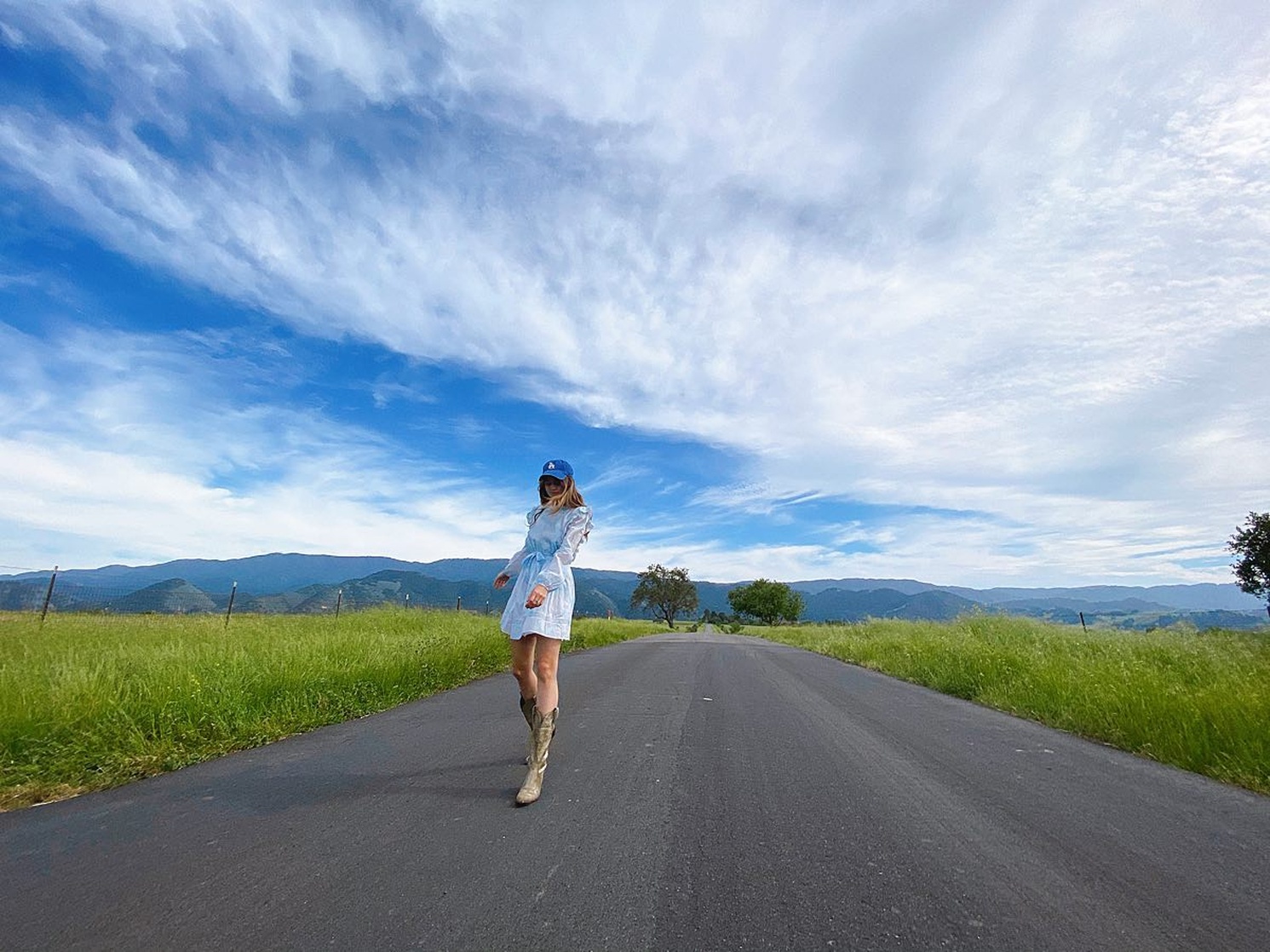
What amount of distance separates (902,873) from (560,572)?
93.6 inches

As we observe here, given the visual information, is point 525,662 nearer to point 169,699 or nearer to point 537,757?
point 537,757

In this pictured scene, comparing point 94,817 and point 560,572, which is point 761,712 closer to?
point 560,572

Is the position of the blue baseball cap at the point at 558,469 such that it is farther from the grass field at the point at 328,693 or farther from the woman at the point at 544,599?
the grass field at the point at 328,693

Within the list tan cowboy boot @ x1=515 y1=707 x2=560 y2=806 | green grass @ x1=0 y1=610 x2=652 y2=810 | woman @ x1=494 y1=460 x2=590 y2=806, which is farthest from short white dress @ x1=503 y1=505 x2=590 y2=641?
green grass @ x1=0 y1=610 x2=652 y2=810

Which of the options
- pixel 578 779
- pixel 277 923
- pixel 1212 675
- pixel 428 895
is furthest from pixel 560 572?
pixel 1212 675

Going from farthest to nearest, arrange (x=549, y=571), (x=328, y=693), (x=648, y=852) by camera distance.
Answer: (x=328, y=693) < (x=549, y=571) < (x=648, y=852)

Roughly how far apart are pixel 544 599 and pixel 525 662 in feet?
1.80

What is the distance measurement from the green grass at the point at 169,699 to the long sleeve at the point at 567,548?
9.55ft

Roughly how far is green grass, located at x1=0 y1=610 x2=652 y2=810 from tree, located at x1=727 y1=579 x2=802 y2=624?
9097 centimetres

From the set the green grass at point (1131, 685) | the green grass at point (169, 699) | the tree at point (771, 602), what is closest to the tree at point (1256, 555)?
the green grass at point (1131, 685)

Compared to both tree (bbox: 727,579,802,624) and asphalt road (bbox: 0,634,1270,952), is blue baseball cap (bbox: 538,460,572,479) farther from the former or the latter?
tree (bbox: 727,579,802,624)

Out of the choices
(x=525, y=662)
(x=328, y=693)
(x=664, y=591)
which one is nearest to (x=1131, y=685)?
(x=525, y=662)

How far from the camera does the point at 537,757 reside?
3.49m

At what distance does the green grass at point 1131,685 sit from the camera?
4.32 metres
